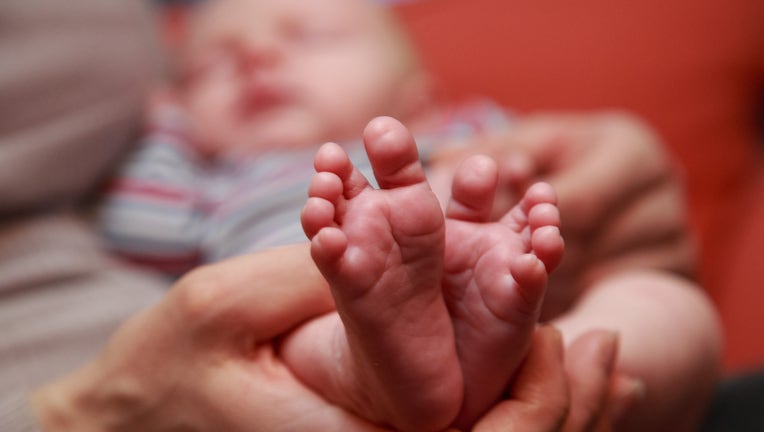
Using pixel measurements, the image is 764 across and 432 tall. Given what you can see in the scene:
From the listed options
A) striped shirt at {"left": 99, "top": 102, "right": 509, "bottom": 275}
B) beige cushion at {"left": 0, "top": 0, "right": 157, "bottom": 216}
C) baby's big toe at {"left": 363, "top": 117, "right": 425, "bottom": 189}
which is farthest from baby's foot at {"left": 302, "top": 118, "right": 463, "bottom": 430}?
beige cushion at {"left": 0, "top": 0, "right": 157, "bottom": 216}

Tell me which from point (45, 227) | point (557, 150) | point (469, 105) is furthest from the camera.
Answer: point (469, 105)

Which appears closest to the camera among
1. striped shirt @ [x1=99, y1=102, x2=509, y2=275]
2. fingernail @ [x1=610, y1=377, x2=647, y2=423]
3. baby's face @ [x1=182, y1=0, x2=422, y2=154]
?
fingernail @ [x1=610, y1=377, x2=647, y2=423]

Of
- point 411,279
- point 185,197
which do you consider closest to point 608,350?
point 411,279

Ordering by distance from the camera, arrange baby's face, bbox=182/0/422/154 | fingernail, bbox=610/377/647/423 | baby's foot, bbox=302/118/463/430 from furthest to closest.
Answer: baby's face, bbox=182/0/422/154 < fingernail, bbox=610/377/647/423 < baby's foot, bbox=302/118/463/430

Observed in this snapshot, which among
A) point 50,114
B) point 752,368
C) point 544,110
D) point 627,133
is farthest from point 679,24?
point 50,114

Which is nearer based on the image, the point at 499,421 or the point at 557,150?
the point at 499,421

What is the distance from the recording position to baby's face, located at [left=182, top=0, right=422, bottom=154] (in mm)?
702

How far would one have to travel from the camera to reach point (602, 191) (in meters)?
0.63

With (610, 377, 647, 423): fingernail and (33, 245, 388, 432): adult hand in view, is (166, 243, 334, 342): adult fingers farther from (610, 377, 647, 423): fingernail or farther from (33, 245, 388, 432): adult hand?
(610, 377, 647, 423): fingernail

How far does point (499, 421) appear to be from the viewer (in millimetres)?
348

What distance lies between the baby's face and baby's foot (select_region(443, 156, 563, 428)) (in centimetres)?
29

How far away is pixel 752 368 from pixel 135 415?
0.51m

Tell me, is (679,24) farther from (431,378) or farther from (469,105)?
(431,378)

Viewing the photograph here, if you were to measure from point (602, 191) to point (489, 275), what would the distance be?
322 mm
